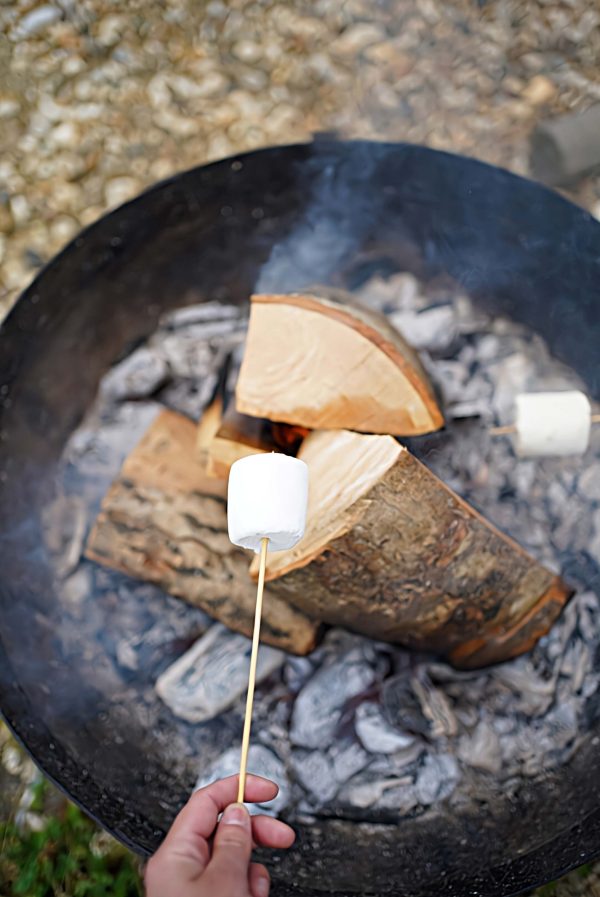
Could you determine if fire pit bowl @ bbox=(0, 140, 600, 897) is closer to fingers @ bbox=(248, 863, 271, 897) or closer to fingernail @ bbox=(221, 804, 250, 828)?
fingers @ bbox=(248, 863, 271, 897)

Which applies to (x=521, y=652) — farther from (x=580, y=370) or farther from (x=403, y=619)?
(x=580, y=370)

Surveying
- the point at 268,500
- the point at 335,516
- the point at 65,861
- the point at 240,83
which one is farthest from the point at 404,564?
the point at 240,83

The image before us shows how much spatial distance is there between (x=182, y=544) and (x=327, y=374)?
59cm

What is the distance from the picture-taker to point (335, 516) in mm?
1470

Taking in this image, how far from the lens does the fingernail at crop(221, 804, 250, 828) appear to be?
118 centimetres

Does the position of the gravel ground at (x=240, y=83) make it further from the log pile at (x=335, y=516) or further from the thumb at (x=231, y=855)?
the thumb at (x=231, y=855)

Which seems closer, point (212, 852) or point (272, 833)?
point (212, 852)

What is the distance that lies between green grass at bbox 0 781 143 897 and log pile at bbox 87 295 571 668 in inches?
31.2

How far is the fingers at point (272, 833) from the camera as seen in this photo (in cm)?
128

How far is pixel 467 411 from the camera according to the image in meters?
1.99

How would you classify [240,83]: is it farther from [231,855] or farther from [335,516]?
[231,855]

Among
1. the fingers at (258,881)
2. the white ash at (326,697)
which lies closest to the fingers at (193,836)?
the fingers at (258,881)

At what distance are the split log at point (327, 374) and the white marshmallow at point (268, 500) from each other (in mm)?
377

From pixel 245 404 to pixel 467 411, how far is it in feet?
2.20
